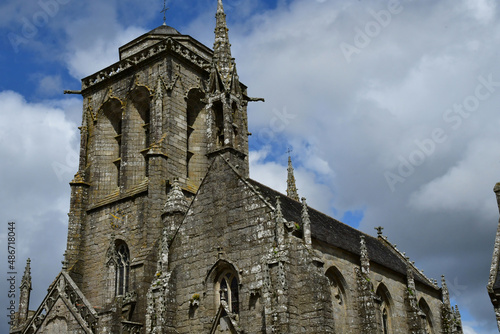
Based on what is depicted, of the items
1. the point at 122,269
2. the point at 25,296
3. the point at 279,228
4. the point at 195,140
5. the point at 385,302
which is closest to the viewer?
the point at 279,228

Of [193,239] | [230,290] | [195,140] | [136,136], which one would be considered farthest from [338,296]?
[136,136]

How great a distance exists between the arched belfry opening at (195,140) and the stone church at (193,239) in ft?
0.24

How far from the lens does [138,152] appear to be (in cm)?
2983

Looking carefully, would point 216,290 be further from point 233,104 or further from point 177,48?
point 177,48

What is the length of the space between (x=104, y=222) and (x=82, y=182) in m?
2.66

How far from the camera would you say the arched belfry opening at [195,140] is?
97.8 ft

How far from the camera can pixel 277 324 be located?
55.7ft

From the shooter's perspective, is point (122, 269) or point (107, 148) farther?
point (107, 148)

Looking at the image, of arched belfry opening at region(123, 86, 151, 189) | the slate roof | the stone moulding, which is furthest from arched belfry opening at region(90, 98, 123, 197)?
the slate roof

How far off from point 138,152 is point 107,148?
2.38 meters

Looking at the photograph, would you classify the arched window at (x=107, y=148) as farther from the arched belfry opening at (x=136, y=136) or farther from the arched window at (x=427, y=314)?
the arched window at (x=427, y=314)

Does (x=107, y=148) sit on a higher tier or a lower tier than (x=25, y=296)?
higher

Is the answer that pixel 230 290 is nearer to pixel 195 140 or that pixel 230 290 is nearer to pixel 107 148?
pixel 195 140

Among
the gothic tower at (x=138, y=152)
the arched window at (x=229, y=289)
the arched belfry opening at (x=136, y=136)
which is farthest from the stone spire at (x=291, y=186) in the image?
the arched window at (x=229, y=289)
